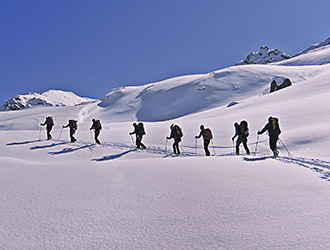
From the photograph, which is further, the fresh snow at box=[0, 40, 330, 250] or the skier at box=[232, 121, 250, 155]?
the skier at box=[232, 121, 250, 155]

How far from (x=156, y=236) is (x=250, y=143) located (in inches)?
467

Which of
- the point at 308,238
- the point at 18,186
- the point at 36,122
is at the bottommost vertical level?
the point at 308,238

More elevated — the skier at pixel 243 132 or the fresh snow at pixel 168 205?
the skier at pixel 243 132

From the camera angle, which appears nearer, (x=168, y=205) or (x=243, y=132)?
(x=168, y=205)

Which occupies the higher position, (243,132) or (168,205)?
(243,132)

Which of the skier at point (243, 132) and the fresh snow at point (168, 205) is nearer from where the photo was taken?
the fresh snow at point (168, 205)

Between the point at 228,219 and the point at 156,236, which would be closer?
the point at 156,236

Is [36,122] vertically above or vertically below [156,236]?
above

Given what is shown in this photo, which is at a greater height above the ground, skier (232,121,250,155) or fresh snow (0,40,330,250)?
skier (232,121,250,155)

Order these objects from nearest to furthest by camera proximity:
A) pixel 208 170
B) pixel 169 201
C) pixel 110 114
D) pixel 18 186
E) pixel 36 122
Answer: pixel 169 201 → pixel 18 186 → pixel 208 170 → pixel 36 122 → pixel 110 114

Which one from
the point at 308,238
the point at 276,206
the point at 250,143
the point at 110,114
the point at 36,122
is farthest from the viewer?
the point at 110,114

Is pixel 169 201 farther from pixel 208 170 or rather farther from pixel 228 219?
pixel 208 170

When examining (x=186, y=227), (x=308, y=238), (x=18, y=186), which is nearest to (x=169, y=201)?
(x=186, y=227)

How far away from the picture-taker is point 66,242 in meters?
3.20
